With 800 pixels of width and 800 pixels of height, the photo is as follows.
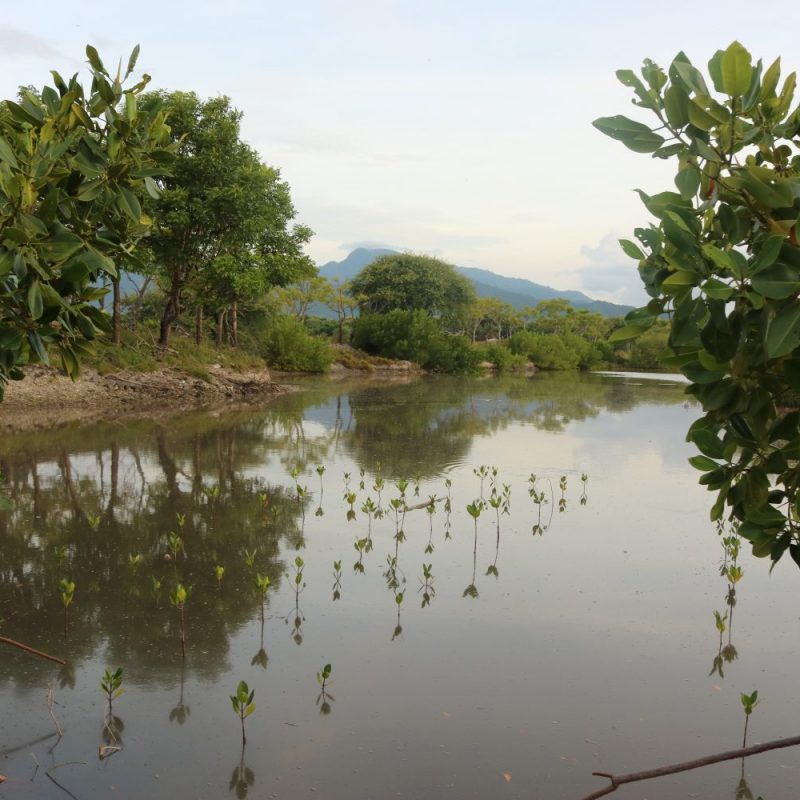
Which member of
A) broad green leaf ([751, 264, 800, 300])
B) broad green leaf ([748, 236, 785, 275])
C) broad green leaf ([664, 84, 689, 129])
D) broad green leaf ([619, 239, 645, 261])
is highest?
broad green leaf ([664, 84, 689, 129])

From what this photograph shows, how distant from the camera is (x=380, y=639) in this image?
4.88 m

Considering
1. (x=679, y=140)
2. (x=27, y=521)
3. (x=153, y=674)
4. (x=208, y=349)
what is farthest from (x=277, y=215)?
(x=679, y=140)

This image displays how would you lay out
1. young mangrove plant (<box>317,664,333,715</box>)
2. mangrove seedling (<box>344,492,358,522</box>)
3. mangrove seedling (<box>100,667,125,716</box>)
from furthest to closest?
mangrove seedling (<box>344,492,358,522</box>) → young mangrove plant (<box>317,664,333,715</box>) → mangrove seedling (<box>100,667,125,716</box>)

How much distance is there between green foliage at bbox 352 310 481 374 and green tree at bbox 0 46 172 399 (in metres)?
36.5

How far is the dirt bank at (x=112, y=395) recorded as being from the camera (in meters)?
15.0

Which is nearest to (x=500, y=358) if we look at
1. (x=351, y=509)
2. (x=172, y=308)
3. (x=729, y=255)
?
(x=172, y=308)

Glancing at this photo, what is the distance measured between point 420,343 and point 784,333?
37.9 m

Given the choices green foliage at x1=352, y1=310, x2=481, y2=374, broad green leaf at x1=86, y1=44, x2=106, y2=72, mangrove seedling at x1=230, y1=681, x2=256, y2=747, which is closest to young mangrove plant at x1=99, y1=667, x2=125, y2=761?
mangrove seedling at x1=230, y1=681, x2=256, y2=747

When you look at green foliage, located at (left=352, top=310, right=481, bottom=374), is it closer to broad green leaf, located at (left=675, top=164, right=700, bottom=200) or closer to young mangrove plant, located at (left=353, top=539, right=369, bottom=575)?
young mangrove plant, located at (left=353, top=539, right=369, bottom=575)

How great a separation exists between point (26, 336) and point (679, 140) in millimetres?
2056

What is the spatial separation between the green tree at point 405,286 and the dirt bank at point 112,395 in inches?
1219

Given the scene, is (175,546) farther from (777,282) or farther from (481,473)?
(777,282)

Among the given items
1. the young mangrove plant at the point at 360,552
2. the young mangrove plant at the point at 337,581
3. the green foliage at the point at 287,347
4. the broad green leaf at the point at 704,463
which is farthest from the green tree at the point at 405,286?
the broad green leaf at the point at 704,463

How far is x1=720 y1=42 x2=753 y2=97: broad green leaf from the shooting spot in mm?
1735
